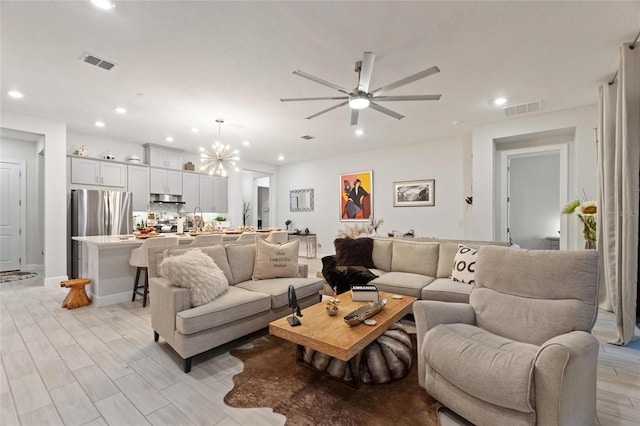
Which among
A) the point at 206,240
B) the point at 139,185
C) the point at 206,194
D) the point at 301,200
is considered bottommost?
the point at 206,240

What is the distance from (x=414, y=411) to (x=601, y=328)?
2784 mm

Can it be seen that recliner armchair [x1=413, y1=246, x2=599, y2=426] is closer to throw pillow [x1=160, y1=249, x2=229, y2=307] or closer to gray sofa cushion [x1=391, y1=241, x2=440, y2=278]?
gray sofa cushion [x1=391, y1=241, x2=440, y2=278]

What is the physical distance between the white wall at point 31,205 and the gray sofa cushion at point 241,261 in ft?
19.2

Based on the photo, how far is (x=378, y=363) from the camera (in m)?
2.02

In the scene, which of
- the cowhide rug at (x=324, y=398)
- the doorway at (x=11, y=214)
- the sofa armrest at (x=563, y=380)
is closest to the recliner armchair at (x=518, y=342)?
the sofa armrest at (x=563, y=380)

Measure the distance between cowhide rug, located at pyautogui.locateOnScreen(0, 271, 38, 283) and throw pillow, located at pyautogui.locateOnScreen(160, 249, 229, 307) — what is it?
16.9 feet

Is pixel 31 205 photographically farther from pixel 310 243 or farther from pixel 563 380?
pixel 563 380

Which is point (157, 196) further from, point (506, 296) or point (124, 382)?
point (506, 296)

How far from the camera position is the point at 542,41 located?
8.68 ft

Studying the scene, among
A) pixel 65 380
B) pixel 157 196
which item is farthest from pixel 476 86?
pixel 157 196

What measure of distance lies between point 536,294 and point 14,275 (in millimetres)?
8339

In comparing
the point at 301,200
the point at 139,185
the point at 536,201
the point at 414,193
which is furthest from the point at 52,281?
the point at 536,201

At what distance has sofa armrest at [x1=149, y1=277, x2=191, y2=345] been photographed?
7.43 ft

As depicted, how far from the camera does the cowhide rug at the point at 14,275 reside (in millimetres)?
5221
